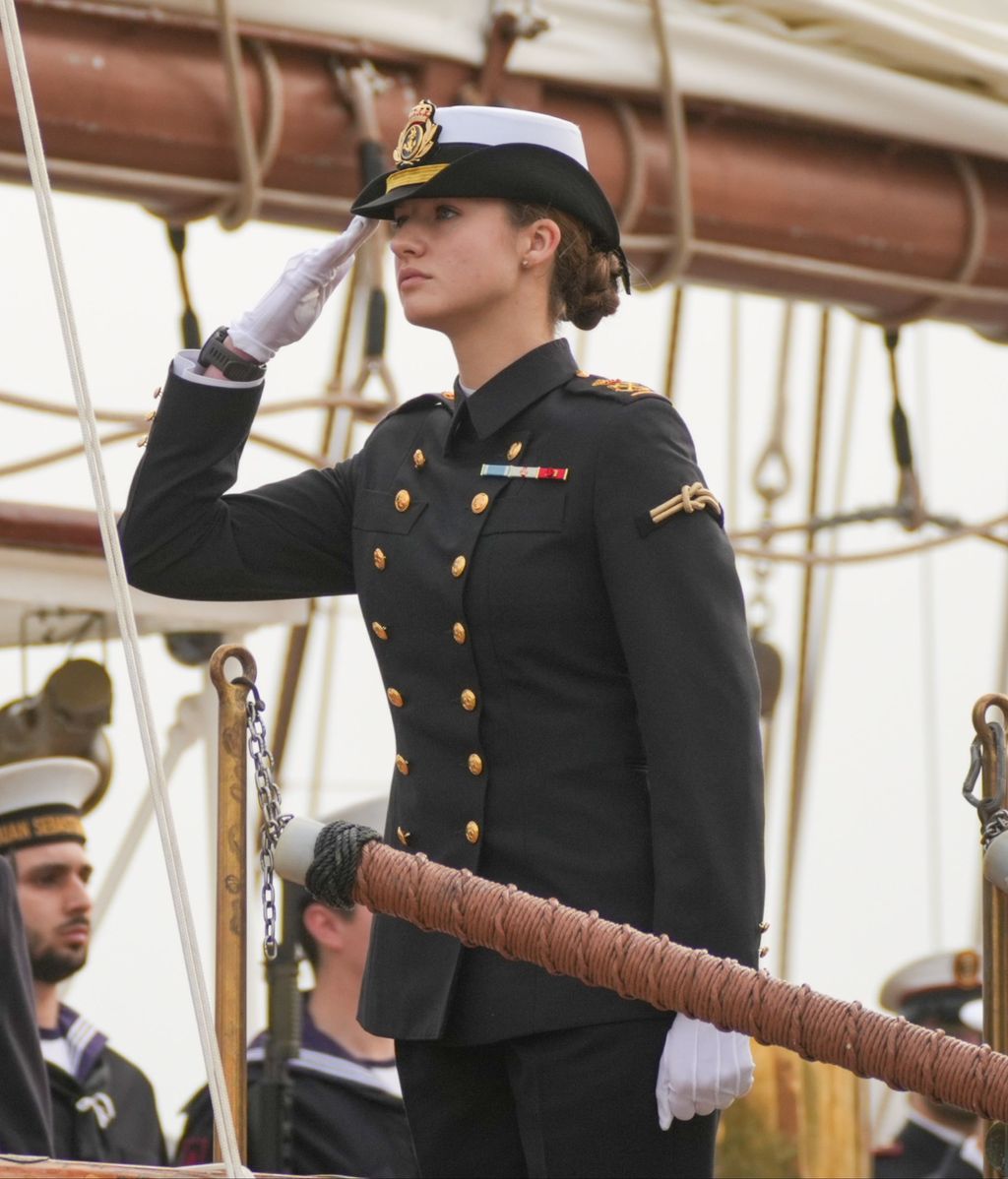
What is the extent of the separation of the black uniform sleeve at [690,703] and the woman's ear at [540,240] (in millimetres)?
220

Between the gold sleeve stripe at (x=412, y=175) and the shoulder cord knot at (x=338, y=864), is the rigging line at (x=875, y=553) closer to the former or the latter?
the gold sleeve stripe at (x=412, y=175)

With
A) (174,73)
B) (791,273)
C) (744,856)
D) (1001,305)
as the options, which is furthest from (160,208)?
(744,856)

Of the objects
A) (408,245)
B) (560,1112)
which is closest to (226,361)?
(408,245)

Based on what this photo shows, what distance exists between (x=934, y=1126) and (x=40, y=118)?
2.56 metres

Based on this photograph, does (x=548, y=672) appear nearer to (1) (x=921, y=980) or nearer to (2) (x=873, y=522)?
(2) (x=873, y=522)

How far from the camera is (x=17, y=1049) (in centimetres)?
307

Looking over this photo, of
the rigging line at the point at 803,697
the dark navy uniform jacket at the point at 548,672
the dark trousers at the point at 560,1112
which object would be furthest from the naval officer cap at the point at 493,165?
the rigging line at the point at 803,697

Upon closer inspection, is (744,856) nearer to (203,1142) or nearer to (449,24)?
(203,1142)

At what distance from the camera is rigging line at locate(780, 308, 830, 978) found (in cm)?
722

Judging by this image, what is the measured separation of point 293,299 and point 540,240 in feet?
0.77

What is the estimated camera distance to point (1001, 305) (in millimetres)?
4969

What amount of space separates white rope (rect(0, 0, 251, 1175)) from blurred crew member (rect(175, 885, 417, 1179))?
1.78 meters

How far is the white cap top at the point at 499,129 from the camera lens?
223 centimetres

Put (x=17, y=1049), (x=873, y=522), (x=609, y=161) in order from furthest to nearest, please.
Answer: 1. (x=873, y=522)
2. (x=609, y=161)
3. (x=17, y=1049)
